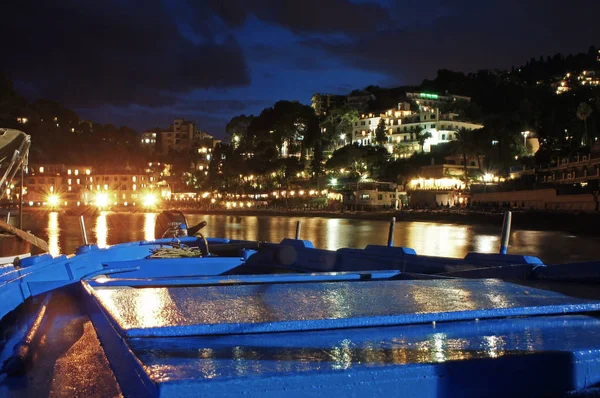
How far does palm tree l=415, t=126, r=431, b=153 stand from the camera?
93.2m

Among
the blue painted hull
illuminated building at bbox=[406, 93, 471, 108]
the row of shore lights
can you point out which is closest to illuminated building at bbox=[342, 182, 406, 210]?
the row of shore lights

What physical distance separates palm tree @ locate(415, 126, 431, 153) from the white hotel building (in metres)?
0.75

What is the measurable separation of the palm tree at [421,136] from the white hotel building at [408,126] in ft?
2.45

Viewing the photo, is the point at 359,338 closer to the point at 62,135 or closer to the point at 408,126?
the point at 408,126

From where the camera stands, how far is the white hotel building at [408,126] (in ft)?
311

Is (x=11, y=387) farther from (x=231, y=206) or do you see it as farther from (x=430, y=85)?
(x=430, y=85)

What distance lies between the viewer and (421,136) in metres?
93.4

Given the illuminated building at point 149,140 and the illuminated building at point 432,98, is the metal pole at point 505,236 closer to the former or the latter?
the illuminated building at point 432,98

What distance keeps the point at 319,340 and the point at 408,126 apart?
99511 millimetres

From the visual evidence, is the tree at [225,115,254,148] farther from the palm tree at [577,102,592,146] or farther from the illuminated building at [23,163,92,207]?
the palm tree at [577,102,592,146]

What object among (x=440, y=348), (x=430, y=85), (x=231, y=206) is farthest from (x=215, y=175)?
(x=440, y=348)

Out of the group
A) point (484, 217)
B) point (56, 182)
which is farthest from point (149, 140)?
point (484, 217)

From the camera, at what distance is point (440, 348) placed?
2375mm

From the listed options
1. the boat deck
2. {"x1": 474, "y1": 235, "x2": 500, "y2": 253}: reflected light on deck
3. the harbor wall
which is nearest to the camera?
the boat deck
